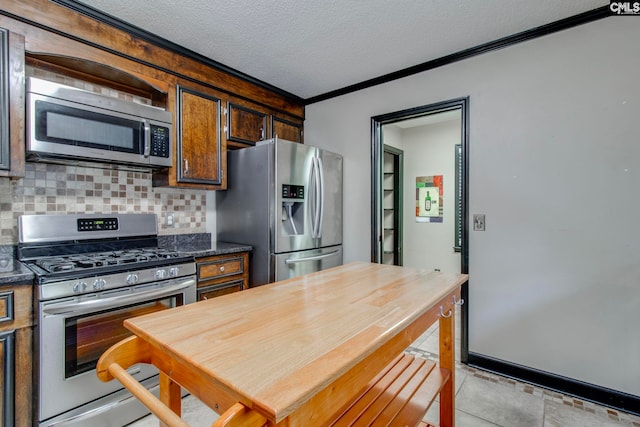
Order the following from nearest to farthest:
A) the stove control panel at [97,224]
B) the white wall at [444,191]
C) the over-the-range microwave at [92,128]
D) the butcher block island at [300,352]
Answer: the butcher block island at [300,352]
the over-the-range microwave at [92,128]
the stove control panel at [97,224]
the white wall at [444,191]

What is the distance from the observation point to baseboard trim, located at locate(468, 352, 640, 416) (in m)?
1.94

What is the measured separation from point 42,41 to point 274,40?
1429 millimetres

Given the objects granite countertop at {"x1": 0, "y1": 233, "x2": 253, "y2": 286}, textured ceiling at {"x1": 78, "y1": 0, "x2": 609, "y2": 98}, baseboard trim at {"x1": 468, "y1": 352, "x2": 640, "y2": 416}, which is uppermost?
textured ceiling at {"x1": 78, "y1": 0, "x2": 609, "y2": 98}

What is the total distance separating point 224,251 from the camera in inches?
97.0

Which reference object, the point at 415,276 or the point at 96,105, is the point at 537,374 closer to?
the point at 415,276

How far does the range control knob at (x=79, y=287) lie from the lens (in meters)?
1.64

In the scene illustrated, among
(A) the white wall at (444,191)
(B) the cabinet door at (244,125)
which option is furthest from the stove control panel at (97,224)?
(A) the white wall at (444,191)

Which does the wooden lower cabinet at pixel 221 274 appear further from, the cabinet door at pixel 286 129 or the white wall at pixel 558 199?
the white wall at pixel 558 199

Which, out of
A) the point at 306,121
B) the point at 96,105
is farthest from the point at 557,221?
the point at 96,105

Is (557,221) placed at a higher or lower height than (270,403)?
higher

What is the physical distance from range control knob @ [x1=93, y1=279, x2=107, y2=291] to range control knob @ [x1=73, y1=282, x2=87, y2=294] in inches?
1.8

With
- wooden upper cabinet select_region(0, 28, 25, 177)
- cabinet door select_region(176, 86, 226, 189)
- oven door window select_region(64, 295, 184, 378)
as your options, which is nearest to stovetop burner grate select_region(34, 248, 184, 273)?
oven door window select_region(64, 295, 184, 378)

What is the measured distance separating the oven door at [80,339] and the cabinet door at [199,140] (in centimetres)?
100

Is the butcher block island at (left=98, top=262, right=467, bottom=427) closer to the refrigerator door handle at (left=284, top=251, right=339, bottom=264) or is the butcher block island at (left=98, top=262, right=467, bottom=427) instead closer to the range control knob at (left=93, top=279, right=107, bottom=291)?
the range control knob at (left=93, top=279, right=107, bottom=291)
